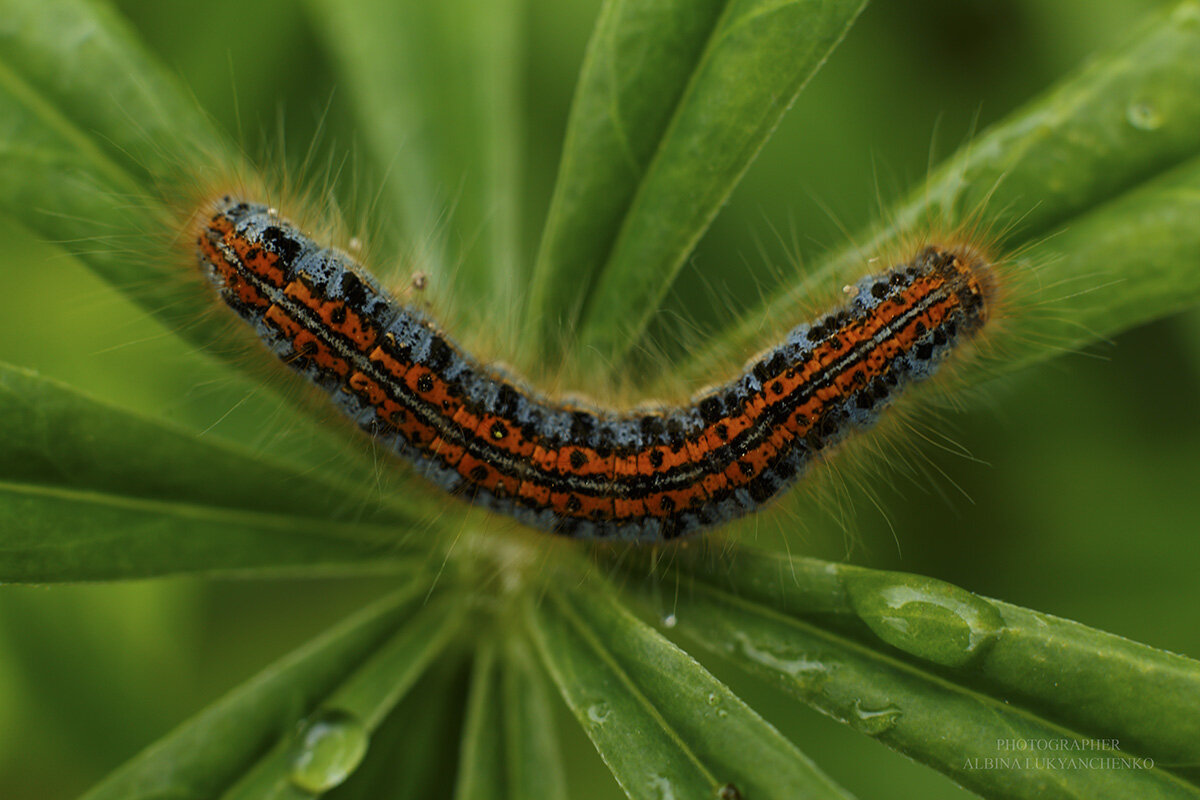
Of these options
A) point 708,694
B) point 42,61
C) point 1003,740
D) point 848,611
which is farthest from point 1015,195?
point 42,61

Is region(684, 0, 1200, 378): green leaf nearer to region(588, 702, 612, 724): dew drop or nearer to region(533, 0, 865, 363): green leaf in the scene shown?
region(533, 0, 865, 363): green leaf

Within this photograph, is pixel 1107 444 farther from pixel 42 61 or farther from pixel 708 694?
pixel 42 61

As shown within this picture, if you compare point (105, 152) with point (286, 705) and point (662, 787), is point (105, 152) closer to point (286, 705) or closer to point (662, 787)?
point (286, 705)

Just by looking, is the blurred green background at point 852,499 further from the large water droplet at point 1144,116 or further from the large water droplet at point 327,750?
the large water droplet at point 327,750

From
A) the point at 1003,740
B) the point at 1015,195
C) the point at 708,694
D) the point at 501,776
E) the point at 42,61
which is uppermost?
the point at 1015,195

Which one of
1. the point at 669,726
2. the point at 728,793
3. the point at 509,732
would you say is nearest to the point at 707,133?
the point at 669,726

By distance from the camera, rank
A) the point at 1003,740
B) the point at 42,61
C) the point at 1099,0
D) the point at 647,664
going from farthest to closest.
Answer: the point at 1099,0 < the point at 42,61 < the point at 647,664 < the point at 1003,740

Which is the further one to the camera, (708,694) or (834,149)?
(834,149)
